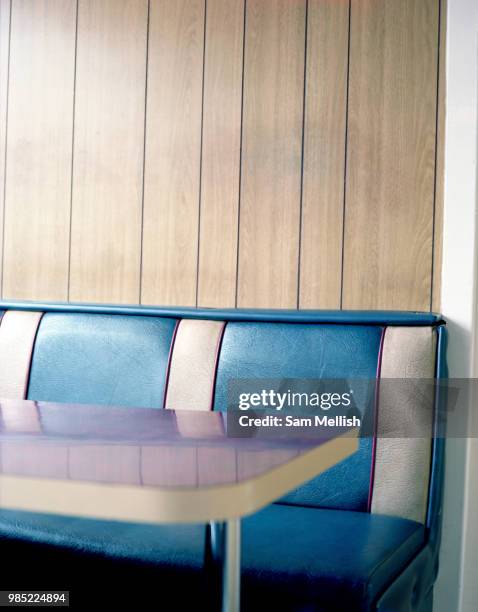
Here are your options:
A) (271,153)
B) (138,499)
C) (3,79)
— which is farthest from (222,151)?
(138,499)

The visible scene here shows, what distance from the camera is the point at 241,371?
1924 mm

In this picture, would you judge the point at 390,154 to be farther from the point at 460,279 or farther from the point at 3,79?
the point at 3,79

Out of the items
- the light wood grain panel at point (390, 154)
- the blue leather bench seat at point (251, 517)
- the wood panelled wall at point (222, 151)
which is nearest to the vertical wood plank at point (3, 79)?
the wood panelled wall at point (222, 151)

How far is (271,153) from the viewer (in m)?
2.21

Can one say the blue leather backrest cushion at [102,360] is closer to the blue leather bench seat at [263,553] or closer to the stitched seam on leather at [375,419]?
the blue leather bench seat at [263,553]

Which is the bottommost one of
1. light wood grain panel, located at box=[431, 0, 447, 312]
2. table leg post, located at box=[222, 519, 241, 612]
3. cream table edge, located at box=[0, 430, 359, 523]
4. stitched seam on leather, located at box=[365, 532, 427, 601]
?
stitched seam on leather, located at box=[365, 532, 427, 601]

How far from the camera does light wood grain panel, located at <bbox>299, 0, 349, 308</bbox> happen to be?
213cm

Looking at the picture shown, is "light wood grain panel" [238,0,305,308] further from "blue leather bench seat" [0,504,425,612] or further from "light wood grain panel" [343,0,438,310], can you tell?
"blue leather bench seat" [0,504,425,612]

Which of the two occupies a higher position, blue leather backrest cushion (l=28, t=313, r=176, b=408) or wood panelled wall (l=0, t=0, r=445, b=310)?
wood panelled wall (l=0, t=0, r=445, b=310)

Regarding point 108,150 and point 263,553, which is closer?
point 263,553

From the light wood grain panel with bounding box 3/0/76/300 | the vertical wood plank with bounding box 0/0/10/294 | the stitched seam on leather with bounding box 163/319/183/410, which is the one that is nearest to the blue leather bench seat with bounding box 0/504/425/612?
the stitched seam on leather with bounding box 163/319/183/410

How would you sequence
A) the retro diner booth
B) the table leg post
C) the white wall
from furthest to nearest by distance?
the white wall → the retro diner booth → the table leg post

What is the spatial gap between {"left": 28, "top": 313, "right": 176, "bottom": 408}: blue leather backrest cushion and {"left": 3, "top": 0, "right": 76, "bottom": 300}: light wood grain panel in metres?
0.38

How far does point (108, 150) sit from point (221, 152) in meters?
0.40
